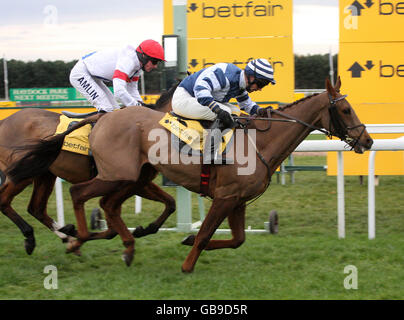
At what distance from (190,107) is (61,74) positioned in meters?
27.3

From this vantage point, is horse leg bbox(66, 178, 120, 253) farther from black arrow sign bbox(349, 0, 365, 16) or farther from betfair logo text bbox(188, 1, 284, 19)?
black arrow sign bbox(349, 0, 365, 16)

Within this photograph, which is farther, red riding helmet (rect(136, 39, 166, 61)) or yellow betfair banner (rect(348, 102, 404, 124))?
yellow betfair banner (rect(348, 102, 404, 124))

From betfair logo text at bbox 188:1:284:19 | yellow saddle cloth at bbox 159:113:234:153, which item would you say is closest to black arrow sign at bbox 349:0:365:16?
betfair logo text at bbox 188:1:284:19

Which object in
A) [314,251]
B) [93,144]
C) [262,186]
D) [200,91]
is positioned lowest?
[314,251]

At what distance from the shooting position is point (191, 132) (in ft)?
15.1

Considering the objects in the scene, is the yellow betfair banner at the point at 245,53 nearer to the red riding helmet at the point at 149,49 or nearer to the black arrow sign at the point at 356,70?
the black arrow sign at the point at 356,70

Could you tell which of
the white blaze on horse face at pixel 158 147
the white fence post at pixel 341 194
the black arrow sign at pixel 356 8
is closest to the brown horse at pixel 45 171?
the white blaze on horse face at pixel 158 147

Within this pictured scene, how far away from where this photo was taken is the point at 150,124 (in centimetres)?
478

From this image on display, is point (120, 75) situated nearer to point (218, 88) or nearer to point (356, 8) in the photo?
point (218, 88)

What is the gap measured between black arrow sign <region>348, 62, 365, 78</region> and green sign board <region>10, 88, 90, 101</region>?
33.2 ft

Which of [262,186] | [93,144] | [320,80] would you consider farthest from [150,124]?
[320,80]

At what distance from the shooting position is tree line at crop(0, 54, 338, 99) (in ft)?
96.2
